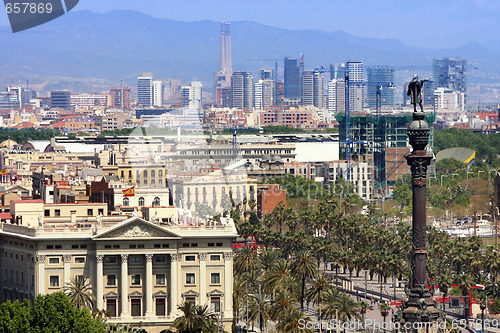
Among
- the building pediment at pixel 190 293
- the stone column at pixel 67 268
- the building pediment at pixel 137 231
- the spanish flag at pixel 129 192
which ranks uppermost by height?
the spanish flag at pixel 129 192

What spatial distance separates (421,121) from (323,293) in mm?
19335

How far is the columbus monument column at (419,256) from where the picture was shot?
63.6 m

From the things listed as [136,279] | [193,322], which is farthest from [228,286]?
[193,322]

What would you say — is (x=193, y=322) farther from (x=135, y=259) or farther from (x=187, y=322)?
(x=135, y=259)

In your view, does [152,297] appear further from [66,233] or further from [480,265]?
[480,265]

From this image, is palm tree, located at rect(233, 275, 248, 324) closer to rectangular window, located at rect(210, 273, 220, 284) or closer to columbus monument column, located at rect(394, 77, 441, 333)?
rectangular window, located at rect(210, 273, 220, 284)

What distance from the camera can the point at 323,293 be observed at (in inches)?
3233

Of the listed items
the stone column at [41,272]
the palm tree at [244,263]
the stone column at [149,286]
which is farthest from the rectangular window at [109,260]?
the palm tree at [244,263]

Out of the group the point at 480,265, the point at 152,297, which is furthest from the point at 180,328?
the point at 480,265

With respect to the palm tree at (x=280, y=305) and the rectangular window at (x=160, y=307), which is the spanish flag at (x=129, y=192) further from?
the palm tree at (x=280, y=305)

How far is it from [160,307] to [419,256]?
2231 centimetres

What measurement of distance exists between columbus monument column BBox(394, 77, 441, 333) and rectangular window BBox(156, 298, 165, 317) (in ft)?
65.1

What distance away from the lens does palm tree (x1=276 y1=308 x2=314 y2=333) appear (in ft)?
237

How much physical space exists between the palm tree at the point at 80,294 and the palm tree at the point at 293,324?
36.7 ft
